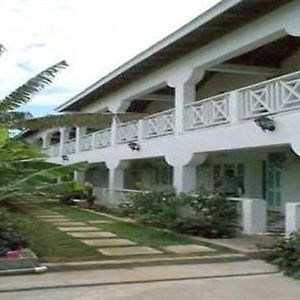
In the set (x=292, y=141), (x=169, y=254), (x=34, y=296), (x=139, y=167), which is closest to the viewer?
(x=34, y=296)

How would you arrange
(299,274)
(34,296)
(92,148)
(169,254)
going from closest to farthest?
1. (34,296)
2. (299,274)
3. (169,254)
4. (92,148)

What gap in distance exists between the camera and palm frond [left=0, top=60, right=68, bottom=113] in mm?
12969

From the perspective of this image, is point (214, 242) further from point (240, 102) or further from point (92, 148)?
point (92, 148)

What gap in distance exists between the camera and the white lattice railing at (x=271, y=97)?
12.5 m

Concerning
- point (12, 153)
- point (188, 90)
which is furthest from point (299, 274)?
point (188, 90)

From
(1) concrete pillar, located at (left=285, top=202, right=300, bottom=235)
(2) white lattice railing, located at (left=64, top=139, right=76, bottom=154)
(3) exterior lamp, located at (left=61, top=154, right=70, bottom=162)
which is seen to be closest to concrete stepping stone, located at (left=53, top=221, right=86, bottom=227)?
(1) concrete pillar, located at (left=285, top=202, right=300, bottom=235)

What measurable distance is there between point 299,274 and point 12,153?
6.00m

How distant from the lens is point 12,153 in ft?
38.6

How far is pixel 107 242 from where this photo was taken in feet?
42.3

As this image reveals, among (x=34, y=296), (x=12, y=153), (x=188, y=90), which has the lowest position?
(x=34, y=296)

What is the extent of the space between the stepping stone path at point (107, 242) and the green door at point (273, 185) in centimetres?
557

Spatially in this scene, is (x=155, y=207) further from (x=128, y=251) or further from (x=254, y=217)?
(x=128, y=251)

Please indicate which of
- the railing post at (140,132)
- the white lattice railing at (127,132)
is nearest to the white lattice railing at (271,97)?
the railing post at (140,132)

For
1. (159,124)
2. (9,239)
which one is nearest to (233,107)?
(159,124)
